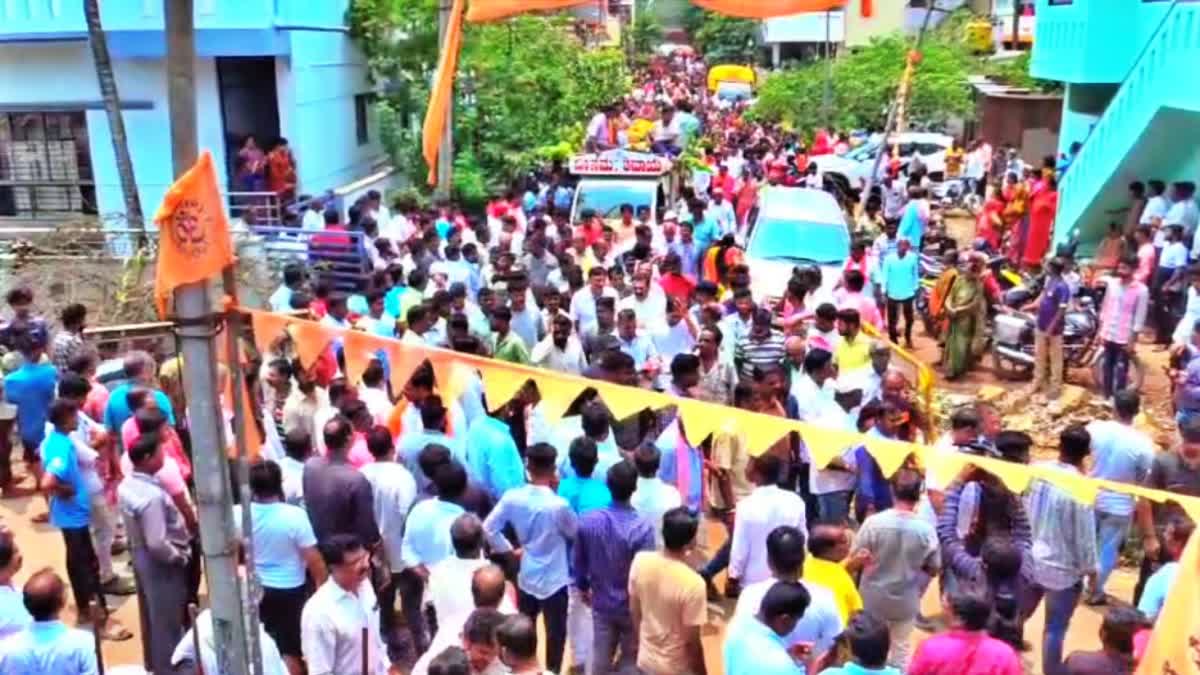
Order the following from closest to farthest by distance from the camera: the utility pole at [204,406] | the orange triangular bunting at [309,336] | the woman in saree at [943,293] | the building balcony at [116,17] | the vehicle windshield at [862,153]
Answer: the utility pole at [204,406], the orange triangular bunting at [309,336], the woman in saree at [943,293], the building balcony at [116,17], the vehicle windshield at [862,153]

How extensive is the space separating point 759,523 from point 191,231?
3256mm

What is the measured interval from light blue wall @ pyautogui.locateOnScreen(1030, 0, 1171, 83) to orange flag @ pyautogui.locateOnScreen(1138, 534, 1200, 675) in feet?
47.6

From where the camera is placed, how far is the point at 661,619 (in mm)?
5332

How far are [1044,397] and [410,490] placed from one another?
769 centimetres

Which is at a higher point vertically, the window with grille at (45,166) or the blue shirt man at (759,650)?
the window with grille at (45,166)

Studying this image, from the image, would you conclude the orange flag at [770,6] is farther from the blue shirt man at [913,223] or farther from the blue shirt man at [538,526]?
the blue shirt man at [913,223]

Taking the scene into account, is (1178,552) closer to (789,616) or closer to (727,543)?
(789,616)

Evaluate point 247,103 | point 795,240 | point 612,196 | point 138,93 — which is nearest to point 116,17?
point 138,93

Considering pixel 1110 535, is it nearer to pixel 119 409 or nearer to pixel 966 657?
pixel 966 657

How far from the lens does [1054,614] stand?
6.24m

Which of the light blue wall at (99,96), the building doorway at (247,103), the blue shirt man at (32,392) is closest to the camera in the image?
the blue shirt man at (32,392)

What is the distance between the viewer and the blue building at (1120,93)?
1547 centimetres

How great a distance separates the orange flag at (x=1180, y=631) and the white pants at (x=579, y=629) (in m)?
2.72

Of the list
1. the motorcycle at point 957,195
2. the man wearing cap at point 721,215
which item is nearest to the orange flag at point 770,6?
the man wearing cap at point 721,215
